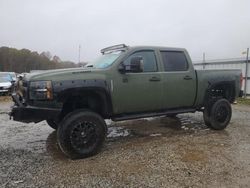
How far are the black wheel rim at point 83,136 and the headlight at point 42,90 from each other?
2.33 ft

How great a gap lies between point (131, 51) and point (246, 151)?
9.72 ft

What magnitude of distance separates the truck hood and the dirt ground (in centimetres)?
141

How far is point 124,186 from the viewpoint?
4.20m

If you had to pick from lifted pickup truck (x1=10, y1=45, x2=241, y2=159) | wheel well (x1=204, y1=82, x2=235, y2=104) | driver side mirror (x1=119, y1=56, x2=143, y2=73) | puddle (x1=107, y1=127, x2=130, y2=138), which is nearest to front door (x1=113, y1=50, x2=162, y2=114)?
lifted pickup truck (x1=10, y1=45, x2=241, y2=159)

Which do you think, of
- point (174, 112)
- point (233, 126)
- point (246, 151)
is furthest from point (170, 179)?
point (233, 126)

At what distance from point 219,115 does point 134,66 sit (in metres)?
3.01

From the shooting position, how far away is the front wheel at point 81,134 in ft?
17.3

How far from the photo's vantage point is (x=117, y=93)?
234 inches

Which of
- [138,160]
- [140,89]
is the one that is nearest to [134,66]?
[140,89]

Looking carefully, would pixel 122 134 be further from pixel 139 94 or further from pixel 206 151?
pixel 206 151

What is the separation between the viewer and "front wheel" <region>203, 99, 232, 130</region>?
762 cm

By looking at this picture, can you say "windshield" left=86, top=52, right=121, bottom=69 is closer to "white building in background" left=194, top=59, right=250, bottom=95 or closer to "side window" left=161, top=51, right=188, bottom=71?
"side window" left=161, top=51, right=188, bottom=71

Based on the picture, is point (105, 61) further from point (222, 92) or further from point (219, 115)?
point (222, 92)

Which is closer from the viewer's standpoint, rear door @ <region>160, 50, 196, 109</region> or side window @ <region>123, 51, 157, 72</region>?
side window @ <region>123, 51, 157, 72</region>
